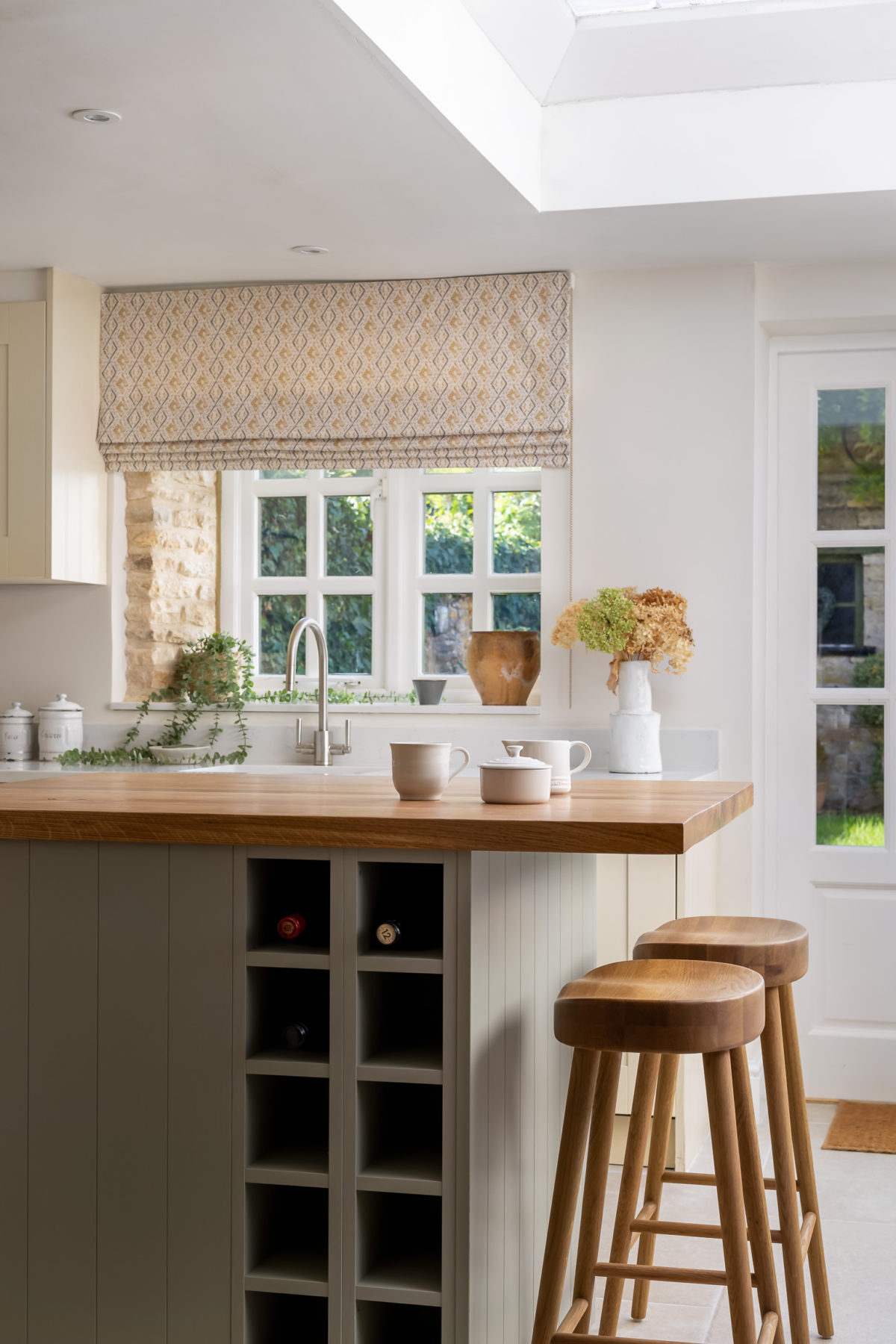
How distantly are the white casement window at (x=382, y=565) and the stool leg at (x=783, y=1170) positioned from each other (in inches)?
89.1

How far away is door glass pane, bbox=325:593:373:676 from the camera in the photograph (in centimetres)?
471

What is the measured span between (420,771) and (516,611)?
2461 millimetres

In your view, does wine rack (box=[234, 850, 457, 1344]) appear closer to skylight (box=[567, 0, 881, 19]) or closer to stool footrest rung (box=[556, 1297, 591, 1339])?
stool footrest rung (box=[556, 1297, 591, 1339])

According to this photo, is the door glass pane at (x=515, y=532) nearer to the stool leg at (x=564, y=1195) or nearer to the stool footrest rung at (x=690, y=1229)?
the stool footrest rung at (x=690, y=1229)

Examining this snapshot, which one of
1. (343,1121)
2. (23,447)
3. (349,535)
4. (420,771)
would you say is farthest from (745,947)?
(23,447)

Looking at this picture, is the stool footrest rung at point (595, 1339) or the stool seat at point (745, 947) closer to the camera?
the stool footrest rung at point (595, 1339)

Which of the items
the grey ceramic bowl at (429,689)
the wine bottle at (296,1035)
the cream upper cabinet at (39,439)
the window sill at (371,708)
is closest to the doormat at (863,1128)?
the window sill at (371,708)

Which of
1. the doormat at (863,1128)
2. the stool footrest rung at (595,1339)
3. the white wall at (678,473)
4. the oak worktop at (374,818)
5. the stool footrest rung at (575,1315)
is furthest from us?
the white wall at (678,473)

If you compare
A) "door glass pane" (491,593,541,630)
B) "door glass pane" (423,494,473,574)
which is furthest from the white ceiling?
"door glass pane" (491,593,541,630)

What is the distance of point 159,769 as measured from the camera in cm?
438

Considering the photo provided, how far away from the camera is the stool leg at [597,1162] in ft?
7.02

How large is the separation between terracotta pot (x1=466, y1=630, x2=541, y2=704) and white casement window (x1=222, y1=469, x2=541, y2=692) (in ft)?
0.77

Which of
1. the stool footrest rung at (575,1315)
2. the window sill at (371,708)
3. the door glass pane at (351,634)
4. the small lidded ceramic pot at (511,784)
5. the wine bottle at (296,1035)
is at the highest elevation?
the door glass pane at (351,634)

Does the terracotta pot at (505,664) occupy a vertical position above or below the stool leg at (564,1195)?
above
